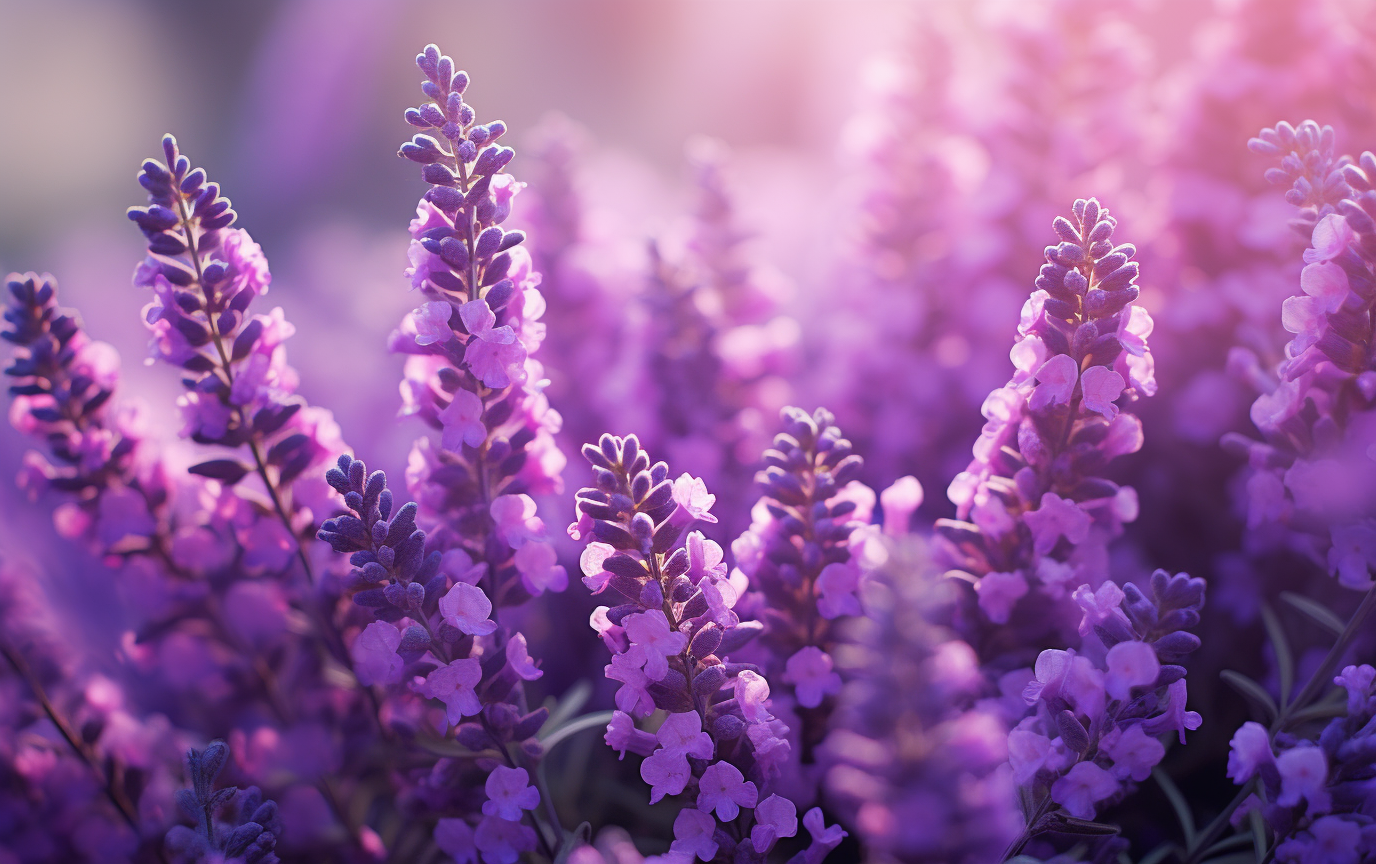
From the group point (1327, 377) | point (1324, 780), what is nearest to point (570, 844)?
A: point (1324, 780)

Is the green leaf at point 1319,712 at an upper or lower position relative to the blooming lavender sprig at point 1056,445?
lower

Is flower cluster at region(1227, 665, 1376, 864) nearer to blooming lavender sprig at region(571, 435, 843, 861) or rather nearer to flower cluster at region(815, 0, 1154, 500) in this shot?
blooming lavender sprig at region(571, 435, 843, 861)

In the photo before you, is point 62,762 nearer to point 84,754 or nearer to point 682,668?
point 84,754

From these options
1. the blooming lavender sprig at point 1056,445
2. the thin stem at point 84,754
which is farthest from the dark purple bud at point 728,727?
the thin stem at point 84,754

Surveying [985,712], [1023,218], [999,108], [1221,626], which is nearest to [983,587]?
[985,712]

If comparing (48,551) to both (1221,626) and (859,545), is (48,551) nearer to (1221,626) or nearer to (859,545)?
(859,545)

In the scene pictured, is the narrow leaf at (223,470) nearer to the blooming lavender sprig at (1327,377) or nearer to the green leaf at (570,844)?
the green leaf at (570,844)
